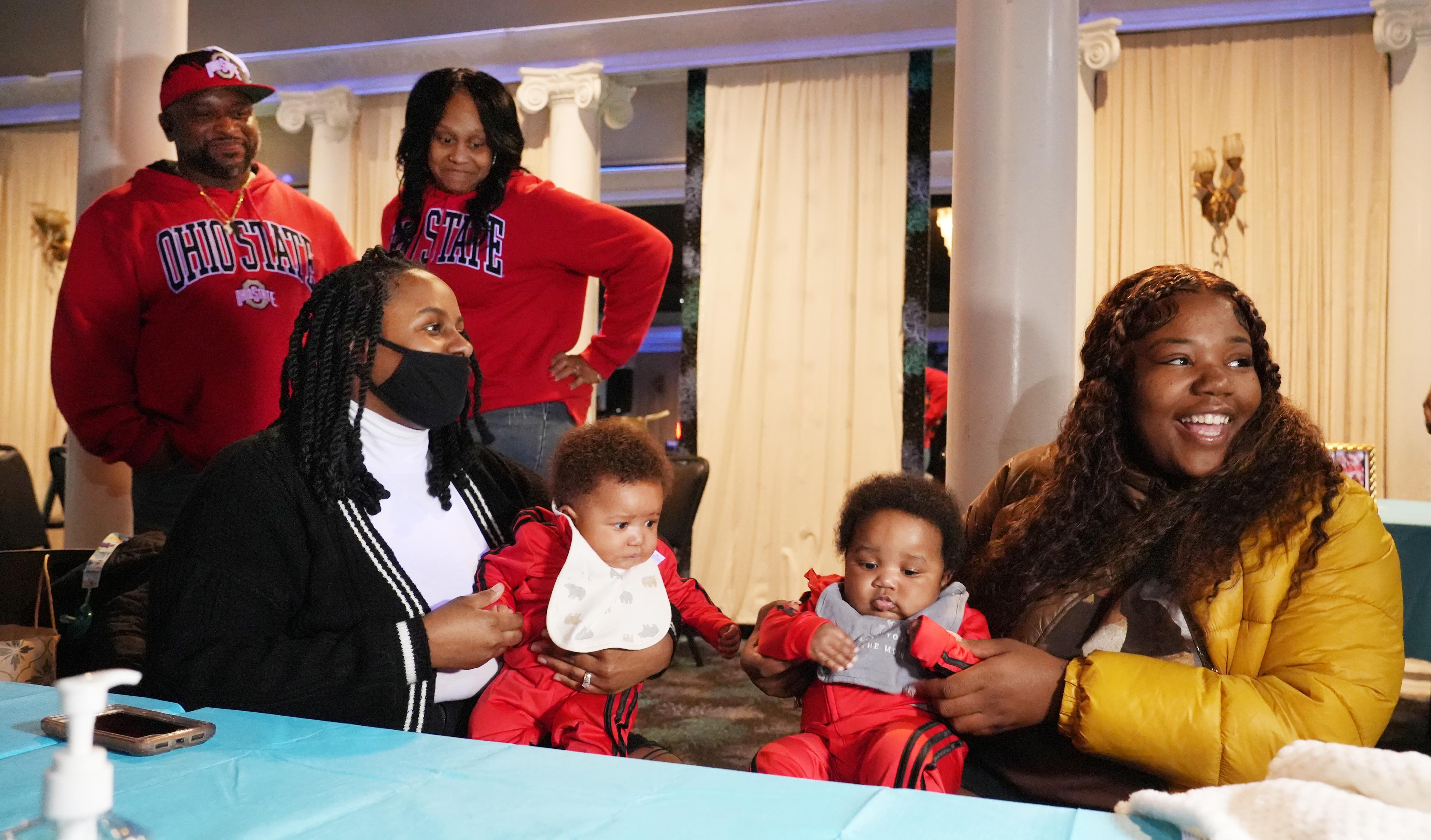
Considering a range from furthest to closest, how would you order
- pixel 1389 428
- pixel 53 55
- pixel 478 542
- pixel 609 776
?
pixel 53 55
pixel 1389 428
pixel 478 542
pixel 609 776

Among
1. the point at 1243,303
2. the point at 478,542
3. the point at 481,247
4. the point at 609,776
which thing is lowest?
the point at 609,776

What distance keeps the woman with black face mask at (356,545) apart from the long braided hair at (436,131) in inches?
38.0

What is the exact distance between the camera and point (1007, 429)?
12.5ft

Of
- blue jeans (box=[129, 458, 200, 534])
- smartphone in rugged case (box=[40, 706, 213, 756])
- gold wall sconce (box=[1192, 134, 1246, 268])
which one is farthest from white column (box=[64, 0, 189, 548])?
gold wall sconce (box=[1192, 134, 1246, 268])

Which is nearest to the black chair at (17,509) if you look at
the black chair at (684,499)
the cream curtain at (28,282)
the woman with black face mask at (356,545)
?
the black chair at (684,499)

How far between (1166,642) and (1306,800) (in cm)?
80

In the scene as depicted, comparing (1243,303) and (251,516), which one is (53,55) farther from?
(1243,303)

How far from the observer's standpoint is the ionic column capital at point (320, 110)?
7453mm

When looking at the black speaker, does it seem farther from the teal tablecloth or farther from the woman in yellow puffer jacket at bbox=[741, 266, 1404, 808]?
the teal tablecloth

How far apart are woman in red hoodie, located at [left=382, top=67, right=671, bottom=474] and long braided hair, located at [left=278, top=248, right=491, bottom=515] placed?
89 centimetres

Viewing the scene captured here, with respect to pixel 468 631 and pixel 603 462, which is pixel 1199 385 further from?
pixel 468 631

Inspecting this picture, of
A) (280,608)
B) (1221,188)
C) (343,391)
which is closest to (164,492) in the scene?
(343,391)

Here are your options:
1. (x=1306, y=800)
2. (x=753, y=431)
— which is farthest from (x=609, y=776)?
(x=753, y=431)

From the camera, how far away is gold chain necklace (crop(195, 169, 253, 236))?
3225 millimetres
